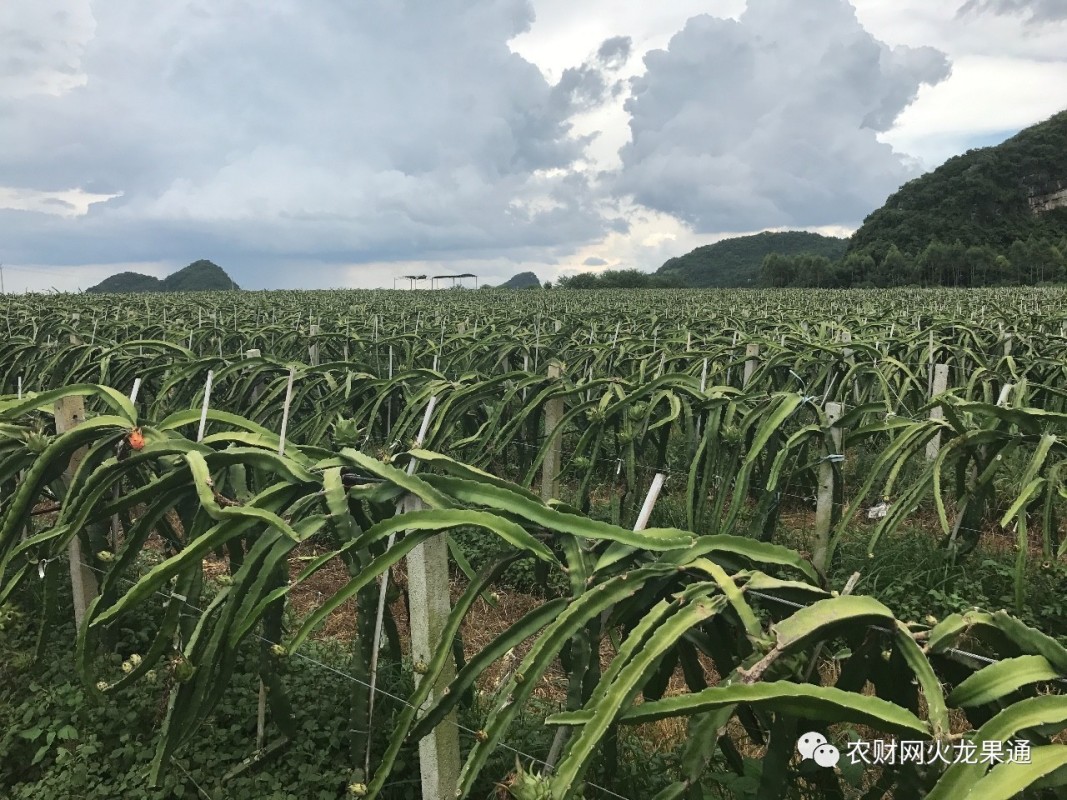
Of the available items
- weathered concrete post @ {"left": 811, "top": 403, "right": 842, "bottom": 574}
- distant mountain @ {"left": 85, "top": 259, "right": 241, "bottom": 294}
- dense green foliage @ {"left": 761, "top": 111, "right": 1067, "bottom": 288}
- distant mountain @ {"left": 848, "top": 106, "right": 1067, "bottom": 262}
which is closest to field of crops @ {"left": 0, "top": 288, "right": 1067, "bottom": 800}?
weathered concrete post @ {"left": 811, "top": 403, "right": 842, "bottom": 574}

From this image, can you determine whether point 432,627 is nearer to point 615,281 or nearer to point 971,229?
point 615,281

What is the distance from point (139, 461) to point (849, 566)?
12.1 ft

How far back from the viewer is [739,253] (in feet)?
317

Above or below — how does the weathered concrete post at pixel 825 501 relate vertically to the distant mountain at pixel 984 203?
below

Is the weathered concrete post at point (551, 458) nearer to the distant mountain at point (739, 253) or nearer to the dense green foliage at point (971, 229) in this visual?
the dense green foliage at point (971, 229)

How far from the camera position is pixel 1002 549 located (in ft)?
13.8

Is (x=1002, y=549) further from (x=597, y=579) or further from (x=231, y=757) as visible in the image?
(x=231, y=757)

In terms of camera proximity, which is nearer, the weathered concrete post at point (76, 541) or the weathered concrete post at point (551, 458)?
the weathered concrete post at point (76, 541)

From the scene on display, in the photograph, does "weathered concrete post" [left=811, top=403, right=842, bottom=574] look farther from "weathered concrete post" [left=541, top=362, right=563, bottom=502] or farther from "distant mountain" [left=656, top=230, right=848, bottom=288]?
"distant mountain" [left=656, top=230, right=848, bottom=288]

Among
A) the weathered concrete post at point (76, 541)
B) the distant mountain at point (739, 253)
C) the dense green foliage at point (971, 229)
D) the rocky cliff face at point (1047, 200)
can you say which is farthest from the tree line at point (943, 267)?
the weathered concrete post at point (76, 541)

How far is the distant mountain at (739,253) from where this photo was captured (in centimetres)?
9106

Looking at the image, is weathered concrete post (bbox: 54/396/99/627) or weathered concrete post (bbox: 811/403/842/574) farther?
weathered concrete post (bbox: 811/403/842/574)

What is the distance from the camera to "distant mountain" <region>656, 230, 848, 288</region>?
299ft

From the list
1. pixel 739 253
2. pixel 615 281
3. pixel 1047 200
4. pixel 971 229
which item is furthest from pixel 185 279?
pixel 1047 200
